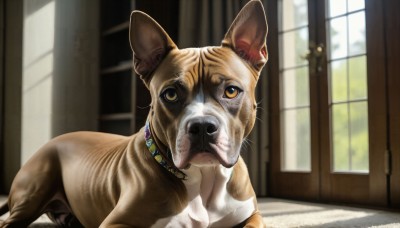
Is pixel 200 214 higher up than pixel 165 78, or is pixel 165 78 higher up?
pixel 165 78

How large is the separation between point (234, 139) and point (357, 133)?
6.84 feet

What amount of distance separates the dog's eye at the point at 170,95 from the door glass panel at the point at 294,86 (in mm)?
2329

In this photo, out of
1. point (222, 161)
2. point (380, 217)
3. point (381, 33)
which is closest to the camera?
point (222, 161)

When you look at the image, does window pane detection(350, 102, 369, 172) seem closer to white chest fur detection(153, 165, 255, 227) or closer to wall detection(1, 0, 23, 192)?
white chest fur detection(153, 165, 255, 227)

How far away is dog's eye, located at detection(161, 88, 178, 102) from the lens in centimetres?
138

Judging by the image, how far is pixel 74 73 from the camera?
14.7ft

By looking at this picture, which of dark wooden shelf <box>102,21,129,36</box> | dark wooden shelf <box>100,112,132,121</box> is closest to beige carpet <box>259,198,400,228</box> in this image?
dark wooden shelf <box>100,112,132,121</box>

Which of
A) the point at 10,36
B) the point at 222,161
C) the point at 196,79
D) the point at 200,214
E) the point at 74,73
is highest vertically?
the point at 10,36

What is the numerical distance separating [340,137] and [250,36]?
2014 millimetres

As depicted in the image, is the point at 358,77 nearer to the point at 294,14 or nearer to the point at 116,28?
the point at 294,14

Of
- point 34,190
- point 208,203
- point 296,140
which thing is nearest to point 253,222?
point 208,203

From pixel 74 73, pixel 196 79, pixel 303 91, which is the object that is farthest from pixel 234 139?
pixel 74 73

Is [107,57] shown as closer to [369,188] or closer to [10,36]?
[10,36]

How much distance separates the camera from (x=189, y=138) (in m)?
1.30
